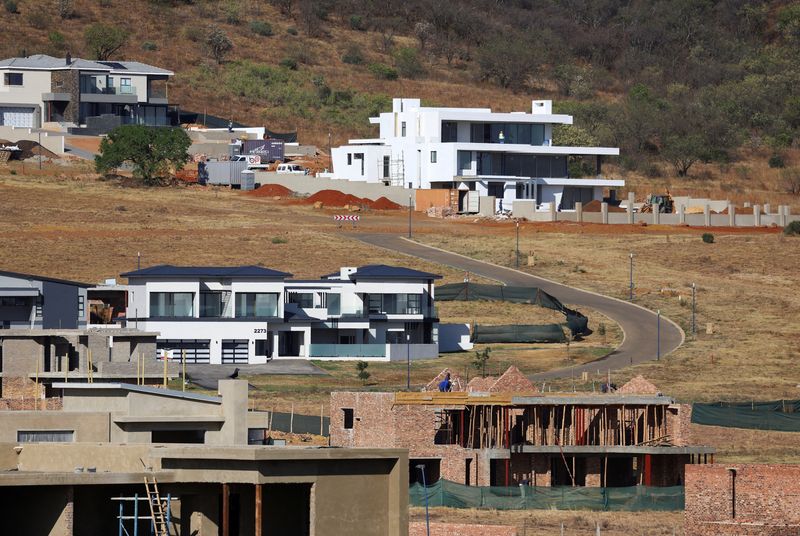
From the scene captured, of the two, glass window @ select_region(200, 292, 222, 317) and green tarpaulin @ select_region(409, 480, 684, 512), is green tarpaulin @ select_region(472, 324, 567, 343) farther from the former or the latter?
green tarpaulin @ select_region(409, 480, 684, 512)

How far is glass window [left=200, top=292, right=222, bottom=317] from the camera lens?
99.9 meters

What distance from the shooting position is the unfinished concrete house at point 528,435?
68938 mm

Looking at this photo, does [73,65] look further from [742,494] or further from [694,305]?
[742,494]

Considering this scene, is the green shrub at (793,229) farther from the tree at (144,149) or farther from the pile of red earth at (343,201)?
the tree at (144,149)

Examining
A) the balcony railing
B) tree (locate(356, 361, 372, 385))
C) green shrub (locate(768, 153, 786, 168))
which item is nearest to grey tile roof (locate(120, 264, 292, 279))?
the balcony railing

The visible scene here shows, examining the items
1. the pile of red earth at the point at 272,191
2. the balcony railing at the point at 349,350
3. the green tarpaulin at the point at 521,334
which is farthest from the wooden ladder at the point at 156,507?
the pile of red earth at the point at 272,191

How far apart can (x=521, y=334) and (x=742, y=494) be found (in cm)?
4491

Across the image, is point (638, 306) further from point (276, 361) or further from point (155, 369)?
point (155, 369)

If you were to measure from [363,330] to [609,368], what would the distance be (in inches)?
576

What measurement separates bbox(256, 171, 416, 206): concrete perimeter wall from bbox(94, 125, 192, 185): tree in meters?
6.97

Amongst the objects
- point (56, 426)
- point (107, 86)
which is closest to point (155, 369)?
point (56, 426)

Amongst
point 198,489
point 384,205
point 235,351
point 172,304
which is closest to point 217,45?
point 384,205

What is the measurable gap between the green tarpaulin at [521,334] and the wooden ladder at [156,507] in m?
59.5

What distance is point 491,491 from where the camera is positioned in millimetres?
64750
